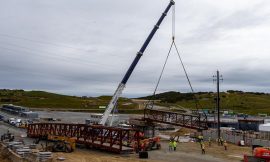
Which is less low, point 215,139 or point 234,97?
point 234,97

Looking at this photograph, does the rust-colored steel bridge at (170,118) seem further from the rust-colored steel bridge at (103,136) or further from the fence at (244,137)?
the rust-colored steel bridge at (103,136)

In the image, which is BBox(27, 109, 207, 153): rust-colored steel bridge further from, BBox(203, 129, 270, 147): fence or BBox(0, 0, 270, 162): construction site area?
BBox(203, 129, 270, 147): fence

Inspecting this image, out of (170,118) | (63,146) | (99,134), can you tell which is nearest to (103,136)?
(99,134)

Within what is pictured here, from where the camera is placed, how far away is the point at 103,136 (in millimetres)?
44500

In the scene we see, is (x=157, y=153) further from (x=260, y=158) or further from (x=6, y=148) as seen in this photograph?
(x=6, y=148)

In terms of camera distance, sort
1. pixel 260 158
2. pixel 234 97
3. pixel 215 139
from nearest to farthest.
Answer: pixel 260 158 < pixel 215 139 < pixel 234 97

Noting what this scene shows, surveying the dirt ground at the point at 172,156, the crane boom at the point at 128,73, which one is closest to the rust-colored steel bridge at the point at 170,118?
the dirt ground at the point at 172,156

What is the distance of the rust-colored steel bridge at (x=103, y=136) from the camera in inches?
1676

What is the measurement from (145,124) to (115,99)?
1207 centimetres

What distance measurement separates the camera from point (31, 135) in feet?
191

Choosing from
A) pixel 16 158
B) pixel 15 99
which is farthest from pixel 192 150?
pixel 15 99

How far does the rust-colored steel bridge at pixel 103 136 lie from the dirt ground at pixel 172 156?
3.82 ft

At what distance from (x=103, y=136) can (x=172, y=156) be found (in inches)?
328

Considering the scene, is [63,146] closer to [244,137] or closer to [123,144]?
[123,144]
